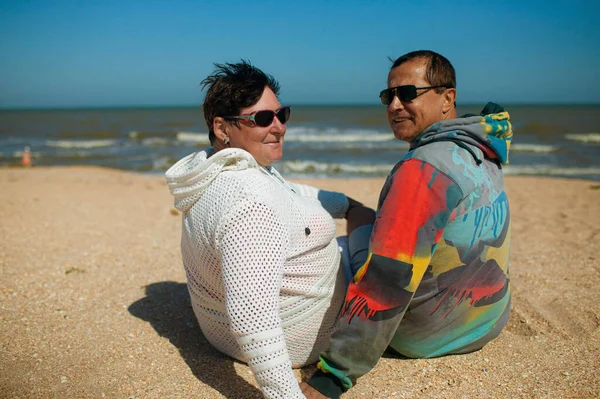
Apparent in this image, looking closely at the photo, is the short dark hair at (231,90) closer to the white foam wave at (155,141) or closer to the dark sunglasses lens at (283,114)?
the dark sunglasses lens at (283,114)

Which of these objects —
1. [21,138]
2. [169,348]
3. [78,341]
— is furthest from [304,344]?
[21,138]

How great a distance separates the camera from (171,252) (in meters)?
5.24

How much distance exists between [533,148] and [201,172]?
18512 mm

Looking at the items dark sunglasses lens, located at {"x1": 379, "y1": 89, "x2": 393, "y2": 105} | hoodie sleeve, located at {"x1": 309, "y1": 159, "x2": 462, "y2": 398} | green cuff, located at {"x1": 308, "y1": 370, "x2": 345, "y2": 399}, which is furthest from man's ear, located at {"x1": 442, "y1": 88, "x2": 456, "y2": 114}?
green cuff, located at {"x1": 308, "y1": 370, "x2": 345, "y2": 399}

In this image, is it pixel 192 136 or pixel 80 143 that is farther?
pixel 192 136

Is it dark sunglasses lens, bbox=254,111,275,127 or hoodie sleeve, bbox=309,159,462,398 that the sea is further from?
hoodie sleeve, bbox=309,159,462,398

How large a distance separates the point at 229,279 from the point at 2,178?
10668mm

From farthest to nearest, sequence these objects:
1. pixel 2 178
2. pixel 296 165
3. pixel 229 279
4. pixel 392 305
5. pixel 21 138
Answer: pixel 21 138
pixel 296 165
pixel 2 178
pixel 392 305
pixel 229 279

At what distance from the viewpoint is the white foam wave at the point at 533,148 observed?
58.2 ft

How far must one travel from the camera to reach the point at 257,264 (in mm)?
2064

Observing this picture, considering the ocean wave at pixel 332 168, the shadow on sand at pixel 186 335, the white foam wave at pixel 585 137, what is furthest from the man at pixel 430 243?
the white foam wave at pixel 585 137

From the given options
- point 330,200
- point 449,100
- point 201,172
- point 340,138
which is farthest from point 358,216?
point 340,138

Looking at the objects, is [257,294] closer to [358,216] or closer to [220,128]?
[220,128]

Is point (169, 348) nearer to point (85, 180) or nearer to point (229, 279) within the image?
point (229, 279)
